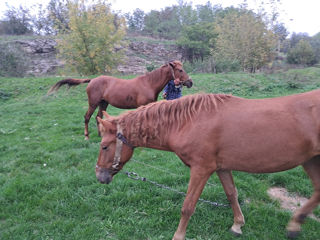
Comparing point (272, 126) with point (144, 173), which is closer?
point (272, 126)

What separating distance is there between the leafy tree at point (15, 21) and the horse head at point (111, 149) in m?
40.9

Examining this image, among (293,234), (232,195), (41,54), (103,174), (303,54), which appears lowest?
(41,54)

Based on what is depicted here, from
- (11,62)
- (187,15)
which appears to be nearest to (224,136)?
(11,62)

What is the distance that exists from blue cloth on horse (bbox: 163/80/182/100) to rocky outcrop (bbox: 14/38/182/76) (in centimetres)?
1609

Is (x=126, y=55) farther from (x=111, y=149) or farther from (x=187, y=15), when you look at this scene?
(x=111, y=149)

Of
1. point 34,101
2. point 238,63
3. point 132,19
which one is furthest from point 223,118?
point 132,19

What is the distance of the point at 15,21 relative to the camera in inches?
1389

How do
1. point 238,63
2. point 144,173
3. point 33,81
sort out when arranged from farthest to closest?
point 238,63
point 33,81
point 144,173

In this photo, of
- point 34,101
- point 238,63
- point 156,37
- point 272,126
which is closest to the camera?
point 272,126

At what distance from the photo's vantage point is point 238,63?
18.4 metres

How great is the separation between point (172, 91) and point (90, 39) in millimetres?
12401

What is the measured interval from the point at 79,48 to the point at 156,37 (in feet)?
110

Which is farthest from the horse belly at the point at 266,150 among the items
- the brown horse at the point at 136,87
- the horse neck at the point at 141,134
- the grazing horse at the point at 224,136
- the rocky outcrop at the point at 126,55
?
the rocky outcrop at the point at 126,55

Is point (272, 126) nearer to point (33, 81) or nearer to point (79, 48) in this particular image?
point (33, 81)
